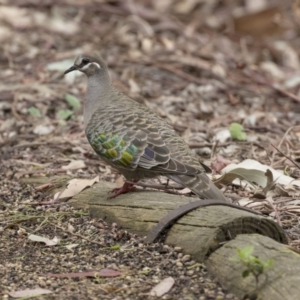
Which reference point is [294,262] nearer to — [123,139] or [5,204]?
[123,139]

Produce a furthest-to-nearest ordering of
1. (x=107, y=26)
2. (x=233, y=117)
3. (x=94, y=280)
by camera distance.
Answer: (x=107, y=26)
(x=233, y=117)
(x=94, y=280)

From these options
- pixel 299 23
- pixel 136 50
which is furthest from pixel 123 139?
pixel 299 23

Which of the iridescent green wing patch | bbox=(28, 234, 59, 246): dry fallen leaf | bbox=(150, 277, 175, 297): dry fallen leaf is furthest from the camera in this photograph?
the iridescent green wing patch

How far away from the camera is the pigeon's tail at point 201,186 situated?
497 cm

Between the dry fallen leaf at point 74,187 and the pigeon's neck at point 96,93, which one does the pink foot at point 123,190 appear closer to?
the dry fallen leaf at point 74,187

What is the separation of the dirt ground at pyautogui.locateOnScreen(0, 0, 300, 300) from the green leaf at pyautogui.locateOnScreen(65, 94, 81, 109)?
13 millimetres

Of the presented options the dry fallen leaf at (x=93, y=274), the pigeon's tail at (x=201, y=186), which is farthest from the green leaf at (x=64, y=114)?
the dry fallen leaf at (x=93, y=274)

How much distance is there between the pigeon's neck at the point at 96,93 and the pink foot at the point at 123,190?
743 mm

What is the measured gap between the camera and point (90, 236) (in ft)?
16.5

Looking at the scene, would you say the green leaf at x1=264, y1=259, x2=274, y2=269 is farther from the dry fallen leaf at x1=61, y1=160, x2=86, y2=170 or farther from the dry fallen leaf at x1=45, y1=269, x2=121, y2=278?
the dry fallen leaf at x1=61, y1=160, x2=86, y2=170

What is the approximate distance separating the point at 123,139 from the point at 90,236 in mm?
812

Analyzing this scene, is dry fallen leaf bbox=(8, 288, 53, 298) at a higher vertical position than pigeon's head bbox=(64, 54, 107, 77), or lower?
lower

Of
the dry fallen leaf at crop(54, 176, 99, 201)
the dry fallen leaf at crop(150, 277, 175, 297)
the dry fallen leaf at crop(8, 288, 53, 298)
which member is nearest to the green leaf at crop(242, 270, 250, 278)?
the dry fallen leaf at crop(150, 277, 175, 297)

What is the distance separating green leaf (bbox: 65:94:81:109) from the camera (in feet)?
27.7
